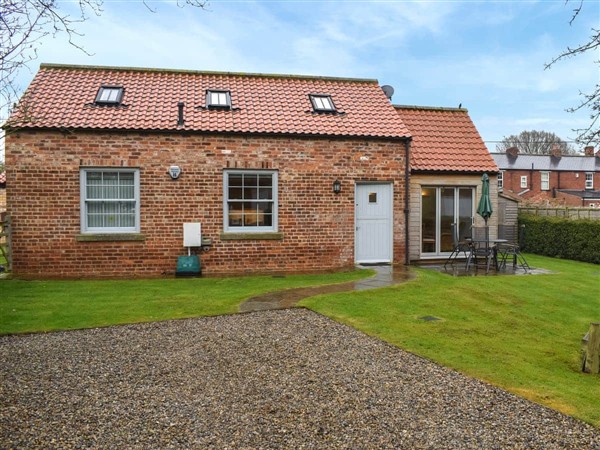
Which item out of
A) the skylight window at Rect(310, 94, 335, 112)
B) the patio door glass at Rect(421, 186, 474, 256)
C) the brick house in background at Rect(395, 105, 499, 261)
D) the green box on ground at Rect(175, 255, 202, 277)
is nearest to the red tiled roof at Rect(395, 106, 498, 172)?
the brick house in background at Rect(395, 105, 499, 261)

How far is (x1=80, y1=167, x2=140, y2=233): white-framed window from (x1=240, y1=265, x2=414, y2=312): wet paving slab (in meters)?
4.63

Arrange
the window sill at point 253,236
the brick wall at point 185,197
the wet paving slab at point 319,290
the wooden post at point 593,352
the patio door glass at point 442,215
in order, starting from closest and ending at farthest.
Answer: the wooden post at point 593,352 < the wet paving slab at point 319,290 < the brick wall at point 185,197 < the window sill at point 253,236 < the patio door glass at point 442,215

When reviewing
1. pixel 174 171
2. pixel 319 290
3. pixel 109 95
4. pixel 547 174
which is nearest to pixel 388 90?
pixel 174 171

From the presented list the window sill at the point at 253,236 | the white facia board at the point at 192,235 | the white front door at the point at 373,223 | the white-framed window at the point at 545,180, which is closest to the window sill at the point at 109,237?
the white facia board at the point at 192,235

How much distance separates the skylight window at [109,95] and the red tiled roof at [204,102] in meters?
0.16

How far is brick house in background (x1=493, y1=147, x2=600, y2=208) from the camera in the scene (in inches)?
2046

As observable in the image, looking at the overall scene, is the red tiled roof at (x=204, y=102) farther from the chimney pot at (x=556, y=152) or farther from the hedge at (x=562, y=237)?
the chimney pot at (x=556, y=152)

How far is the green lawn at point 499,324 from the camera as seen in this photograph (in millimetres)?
5180

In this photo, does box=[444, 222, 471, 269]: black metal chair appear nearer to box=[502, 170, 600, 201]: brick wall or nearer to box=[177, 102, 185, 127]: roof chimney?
box=[177, 102, 185, 127]: roof chimney

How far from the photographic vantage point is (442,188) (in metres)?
14.4

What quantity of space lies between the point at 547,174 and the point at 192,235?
49820 mm

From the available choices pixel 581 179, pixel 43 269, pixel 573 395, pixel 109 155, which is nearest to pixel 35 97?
pixel 109 155

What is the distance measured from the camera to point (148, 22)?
5.77 metres

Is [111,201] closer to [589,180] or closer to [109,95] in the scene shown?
[109,95]
